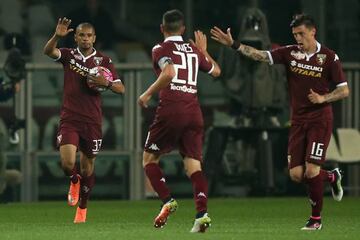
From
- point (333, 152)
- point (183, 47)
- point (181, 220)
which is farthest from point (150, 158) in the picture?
point (333, 152)

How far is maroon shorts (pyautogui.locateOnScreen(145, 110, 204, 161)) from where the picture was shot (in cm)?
1414

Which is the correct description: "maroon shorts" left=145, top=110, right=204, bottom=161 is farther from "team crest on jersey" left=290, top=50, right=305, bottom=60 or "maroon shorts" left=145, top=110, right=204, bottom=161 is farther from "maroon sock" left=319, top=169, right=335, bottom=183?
"maroon sock" left=319, top=169, right=335, bottom=183

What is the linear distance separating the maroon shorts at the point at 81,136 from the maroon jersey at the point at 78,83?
0.23 ft

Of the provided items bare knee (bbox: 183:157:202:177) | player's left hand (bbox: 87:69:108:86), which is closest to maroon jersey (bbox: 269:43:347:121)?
bare knee (bbox: 183:157:202:177)

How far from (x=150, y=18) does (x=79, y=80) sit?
775 centimetres

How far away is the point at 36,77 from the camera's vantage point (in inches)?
882

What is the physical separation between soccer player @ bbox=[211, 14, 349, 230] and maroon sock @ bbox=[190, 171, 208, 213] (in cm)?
114

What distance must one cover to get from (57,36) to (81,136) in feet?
4.06

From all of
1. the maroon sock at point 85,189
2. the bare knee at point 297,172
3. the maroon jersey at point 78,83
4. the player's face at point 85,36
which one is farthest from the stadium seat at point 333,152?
the bare knee at point 297,172

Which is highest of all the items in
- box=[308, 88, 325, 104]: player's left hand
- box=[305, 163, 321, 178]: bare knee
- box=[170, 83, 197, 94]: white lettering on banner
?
box=[170, 83, 197, 94]: white lettering on banner

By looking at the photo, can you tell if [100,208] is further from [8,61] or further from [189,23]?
[189,23]

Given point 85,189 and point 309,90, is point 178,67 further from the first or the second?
point 85,189

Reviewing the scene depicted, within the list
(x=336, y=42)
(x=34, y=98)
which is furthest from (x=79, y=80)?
(x=336, y=42)

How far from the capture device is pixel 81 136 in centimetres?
1623
